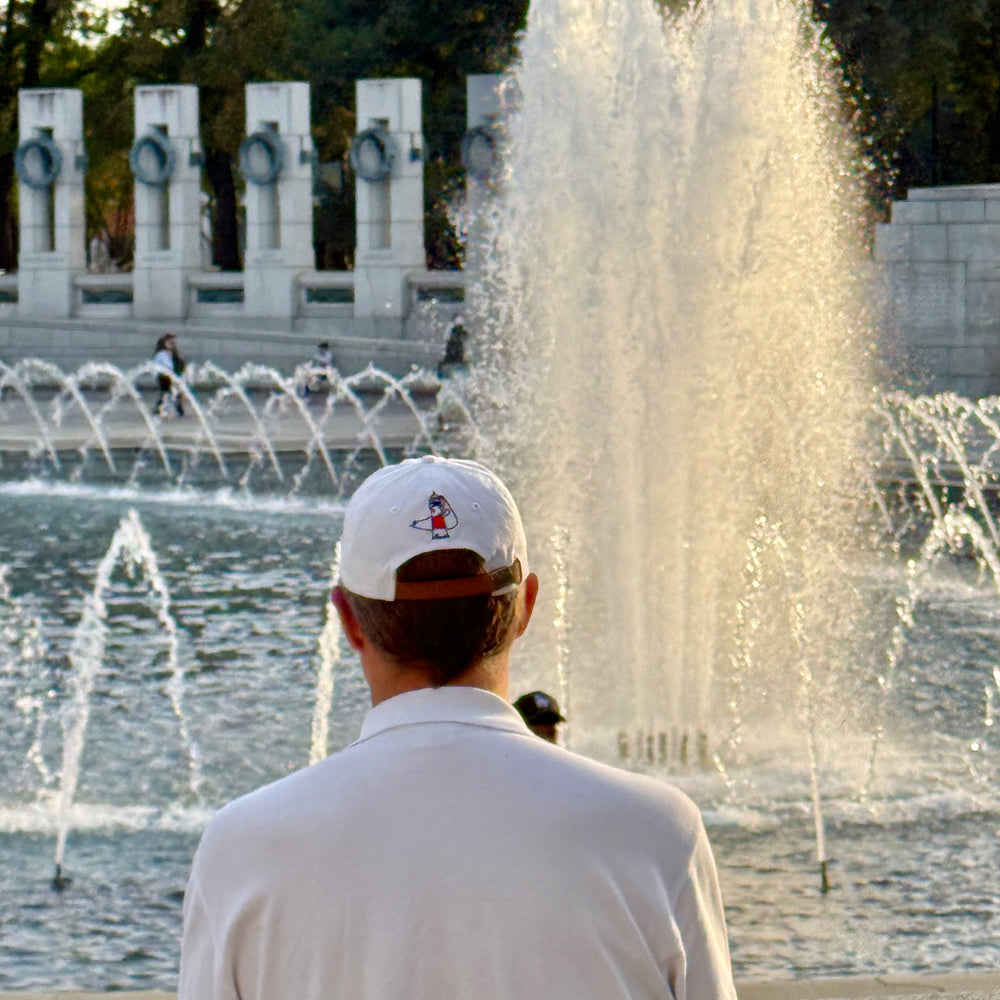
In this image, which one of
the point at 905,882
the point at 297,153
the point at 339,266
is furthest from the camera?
the point at 339,266

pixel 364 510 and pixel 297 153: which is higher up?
pixel 297 153

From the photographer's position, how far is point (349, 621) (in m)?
2.11

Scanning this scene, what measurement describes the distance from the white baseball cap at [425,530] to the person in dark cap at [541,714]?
72.1 inches

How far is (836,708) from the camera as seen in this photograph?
8.90 m

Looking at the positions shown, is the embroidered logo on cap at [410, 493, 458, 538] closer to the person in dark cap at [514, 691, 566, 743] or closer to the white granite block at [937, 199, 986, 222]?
the person in dark cap at [514, 691, 566, 743]

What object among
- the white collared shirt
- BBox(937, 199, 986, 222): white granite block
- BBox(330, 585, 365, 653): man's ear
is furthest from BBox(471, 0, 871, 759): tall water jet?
BBox(937, 199, 986, 222): white granite block

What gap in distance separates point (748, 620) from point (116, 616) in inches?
179

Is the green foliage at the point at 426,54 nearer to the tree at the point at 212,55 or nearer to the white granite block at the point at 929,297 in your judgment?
the tree at the point at 212,55

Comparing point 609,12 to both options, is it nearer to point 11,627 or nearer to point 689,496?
point 689,496

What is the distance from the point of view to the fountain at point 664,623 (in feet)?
21.5

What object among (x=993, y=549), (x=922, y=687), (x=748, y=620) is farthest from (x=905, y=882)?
(x=993, y=549)

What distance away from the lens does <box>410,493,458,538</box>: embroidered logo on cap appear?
2.02 metres

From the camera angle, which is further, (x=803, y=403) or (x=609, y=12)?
(x=609, y=12)

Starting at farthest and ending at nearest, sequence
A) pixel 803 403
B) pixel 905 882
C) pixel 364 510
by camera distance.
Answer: pixel 803 403 < pixel 905 882 < pixel 364 510
